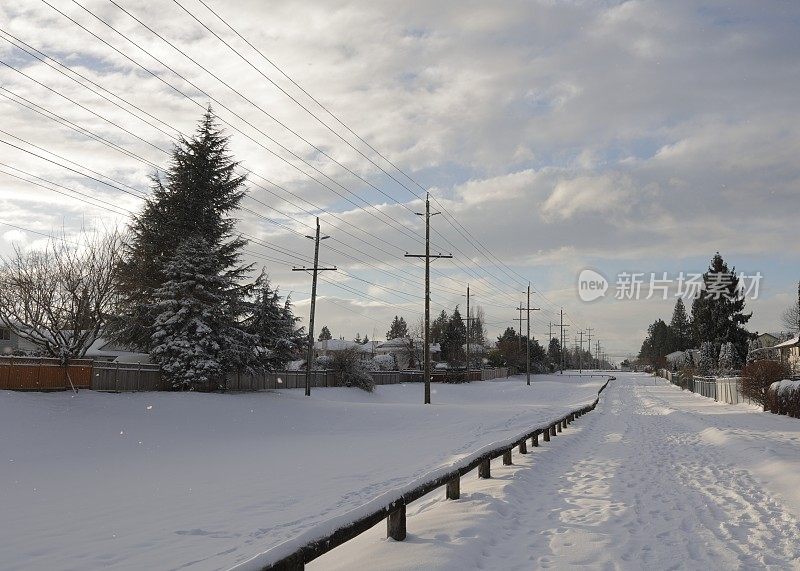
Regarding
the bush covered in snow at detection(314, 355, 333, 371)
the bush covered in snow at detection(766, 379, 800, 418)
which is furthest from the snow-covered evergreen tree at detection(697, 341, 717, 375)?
the bush covered in snow at detection(314, 355, 333, 371)

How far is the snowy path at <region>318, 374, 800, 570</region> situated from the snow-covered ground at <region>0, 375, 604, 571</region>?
0.92 meters

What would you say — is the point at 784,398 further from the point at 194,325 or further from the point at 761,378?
the point at 194,325

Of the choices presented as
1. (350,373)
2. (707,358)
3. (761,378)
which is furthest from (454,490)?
(707,358)

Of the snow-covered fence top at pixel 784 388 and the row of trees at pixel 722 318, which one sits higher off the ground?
the row of trees at pixel 722 318

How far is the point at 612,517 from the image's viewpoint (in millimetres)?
8648

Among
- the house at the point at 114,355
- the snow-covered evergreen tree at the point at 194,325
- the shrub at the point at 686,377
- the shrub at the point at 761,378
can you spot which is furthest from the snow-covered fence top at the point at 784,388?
the house at the point at 114,355

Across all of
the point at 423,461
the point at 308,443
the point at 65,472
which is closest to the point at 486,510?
the point at 423,461

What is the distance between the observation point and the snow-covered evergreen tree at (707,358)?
2793 inches

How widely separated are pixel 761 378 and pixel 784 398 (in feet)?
15.3

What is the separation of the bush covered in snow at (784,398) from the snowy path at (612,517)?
1463 centimetres

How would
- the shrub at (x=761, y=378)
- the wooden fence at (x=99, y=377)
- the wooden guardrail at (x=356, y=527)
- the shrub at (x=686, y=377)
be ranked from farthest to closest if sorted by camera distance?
the shrub at (x=686, y=377) < the shrub at (x=761, y=378) < the wooden fence at (x=99, y=377) < the wooden guardrail at (x=356, y=527)

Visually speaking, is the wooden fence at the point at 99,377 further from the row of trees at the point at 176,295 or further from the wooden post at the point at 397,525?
the wooden post at the point at 397,525

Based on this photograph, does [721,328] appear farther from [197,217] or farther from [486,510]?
[486,510]

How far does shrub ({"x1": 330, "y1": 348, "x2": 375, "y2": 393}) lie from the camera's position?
48375 mm
